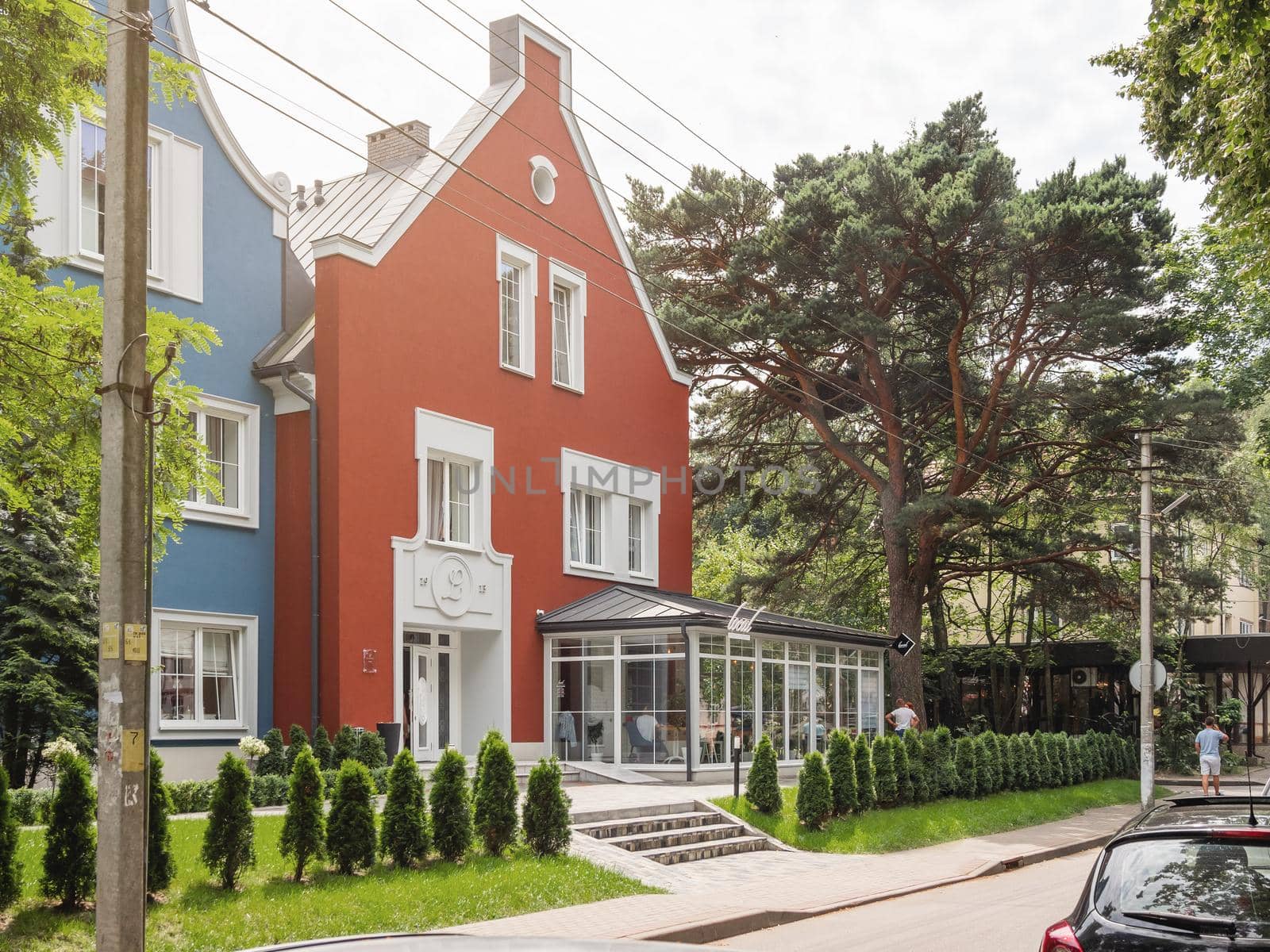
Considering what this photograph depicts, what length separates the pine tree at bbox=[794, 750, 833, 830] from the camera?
20062 millimetres

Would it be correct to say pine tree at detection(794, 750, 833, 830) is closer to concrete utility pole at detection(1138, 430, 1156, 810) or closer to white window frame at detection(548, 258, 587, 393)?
white window frame at detection(548, 258, 587, 393)

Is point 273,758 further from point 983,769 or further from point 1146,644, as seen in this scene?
point 1146,644

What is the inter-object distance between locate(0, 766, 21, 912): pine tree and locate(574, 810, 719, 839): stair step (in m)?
7.79

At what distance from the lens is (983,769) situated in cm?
2664

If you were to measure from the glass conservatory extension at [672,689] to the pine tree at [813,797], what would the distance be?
134 inches

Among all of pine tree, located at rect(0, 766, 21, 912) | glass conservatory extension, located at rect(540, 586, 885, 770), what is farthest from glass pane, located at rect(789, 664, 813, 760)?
pine tree, located at rect(0, 766, 21, 912)

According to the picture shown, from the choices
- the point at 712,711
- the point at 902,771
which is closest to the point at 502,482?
the point at 712,711

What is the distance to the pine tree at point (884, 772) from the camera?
2255 cm

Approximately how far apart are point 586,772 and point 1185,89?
1481 centimetres

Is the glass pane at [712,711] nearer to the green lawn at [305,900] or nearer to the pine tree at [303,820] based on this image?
the green lawn at [305,900]

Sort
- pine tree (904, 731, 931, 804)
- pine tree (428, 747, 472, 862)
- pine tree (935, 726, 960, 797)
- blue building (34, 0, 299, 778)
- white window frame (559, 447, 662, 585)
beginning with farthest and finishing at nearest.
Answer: white window frame (559, 447, 662, 585) < pine tree (935, 726, 960, 797) < pine tree (904, 731, 931, 804) < blue building (34, 0, 299, 778) < pine tree (428, 747, 472, 862)

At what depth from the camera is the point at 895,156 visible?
31703 mm

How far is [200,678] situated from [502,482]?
22.1 feet

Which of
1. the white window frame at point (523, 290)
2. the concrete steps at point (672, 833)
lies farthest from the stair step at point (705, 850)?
the white window frame at point (523, 290)
